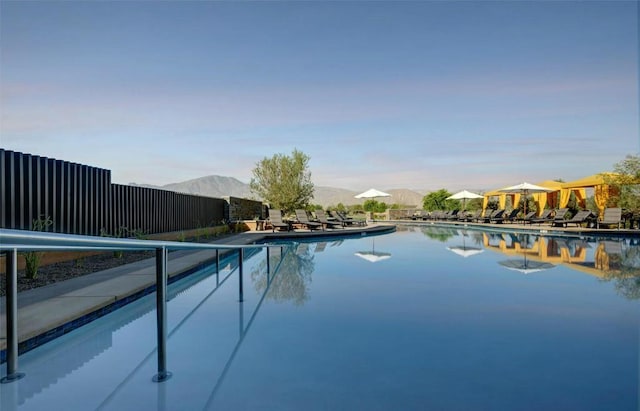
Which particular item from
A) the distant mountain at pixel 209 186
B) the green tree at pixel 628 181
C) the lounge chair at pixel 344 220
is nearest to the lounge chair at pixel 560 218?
the green tree at pixel 628 181

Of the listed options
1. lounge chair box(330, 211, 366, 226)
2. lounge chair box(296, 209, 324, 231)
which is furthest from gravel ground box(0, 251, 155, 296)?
lounge chair box(330, 211, 366, 226)

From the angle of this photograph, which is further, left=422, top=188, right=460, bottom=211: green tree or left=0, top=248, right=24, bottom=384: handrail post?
left=422, top=188, right=460, bottom=211: green tree

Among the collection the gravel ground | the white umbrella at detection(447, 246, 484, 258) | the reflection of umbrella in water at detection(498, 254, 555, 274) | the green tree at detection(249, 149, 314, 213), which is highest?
the green tree at detection(249, 149, 314, 213)

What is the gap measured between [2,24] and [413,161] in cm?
2841

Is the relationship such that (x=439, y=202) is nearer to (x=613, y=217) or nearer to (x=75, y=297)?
(x=613, y=217)

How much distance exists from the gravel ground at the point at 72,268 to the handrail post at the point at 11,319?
2655 mm

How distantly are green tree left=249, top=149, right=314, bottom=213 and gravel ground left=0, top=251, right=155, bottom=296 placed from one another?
64.5 feet

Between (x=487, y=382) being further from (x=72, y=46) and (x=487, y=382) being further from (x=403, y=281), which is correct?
(x=72, y=46)

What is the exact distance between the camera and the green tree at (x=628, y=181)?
1822cm

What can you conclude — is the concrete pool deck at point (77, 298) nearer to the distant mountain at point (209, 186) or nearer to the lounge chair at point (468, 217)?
the lounge chair at point (468, 217)

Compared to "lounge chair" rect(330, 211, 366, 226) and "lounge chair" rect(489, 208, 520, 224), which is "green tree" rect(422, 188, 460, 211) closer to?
"lounge chair" rect(489, 208, 520, 224)

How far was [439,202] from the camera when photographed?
34.5 m

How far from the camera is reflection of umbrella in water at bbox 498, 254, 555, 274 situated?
27.1 ft

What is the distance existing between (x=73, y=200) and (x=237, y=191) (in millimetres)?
141019
